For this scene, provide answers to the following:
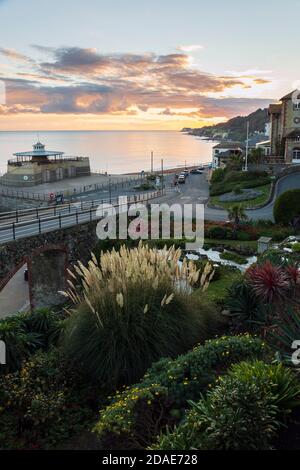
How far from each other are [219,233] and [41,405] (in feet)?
58.6

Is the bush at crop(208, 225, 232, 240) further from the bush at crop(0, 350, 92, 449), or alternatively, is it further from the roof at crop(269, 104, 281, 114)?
the roof at crop(269, 104, 281, 114)

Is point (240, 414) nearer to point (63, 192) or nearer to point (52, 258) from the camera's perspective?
point (52, 258)

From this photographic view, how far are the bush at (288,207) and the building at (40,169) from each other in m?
44.3

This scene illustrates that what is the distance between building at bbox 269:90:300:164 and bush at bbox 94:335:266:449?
148 feet

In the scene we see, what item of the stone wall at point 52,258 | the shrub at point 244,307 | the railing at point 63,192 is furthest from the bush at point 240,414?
the railing at point 63,192

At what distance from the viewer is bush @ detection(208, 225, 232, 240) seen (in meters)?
23.5

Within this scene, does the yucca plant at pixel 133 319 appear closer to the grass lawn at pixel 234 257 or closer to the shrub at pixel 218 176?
the grass lawn at pixel 234 257

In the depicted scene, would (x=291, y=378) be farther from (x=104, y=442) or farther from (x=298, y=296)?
(x=298, y=296)

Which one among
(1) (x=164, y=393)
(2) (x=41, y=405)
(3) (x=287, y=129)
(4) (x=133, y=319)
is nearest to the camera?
(1) (x=164, y=393)

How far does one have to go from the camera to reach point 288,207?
25.1 metres

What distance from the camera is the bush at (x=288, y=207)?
24.8 m

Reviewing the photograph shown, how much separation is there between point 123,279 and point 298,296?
4.20 meters

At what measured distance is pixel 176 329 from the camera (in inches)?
319

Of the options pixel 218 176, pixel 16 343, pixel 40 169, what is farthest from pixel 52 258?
pixel 40 169
